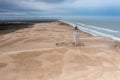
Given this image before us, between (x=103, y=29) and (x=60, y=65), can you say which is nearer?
(x=60, y=65)

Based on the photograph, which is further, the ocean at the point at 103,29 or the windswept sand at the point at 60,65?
the ocean at the point at 103,29

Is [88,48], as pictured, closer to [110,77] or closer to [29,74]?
[110,77]

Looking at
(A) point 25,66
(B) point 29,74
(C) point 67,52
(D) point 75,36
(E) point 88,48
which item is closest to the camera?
(B) point 29,74

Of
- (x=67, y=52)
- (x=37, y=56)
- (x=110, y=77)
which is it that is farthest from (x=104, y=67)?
(x=37, y=56)

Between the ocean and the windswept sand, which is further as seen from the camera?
the ocean

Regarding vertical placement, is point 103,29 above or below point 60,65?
below

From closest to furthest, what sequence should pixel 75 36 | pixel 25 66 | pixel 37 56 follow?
pixel 25 66 < pixel 37 56 < pixel 75 36

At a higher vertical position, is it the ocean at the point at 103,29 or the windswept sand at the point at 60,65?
the windswept sand at the point at 60,65

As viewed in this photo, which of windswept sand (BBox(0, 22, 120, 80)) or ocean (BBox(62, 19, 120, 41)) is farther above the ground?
windswept sand (BBox(0, 22, 120, 80))

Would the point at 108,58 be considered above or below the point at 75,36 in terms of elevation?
below

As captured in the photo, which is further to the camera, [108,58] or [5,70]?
[108,58]
